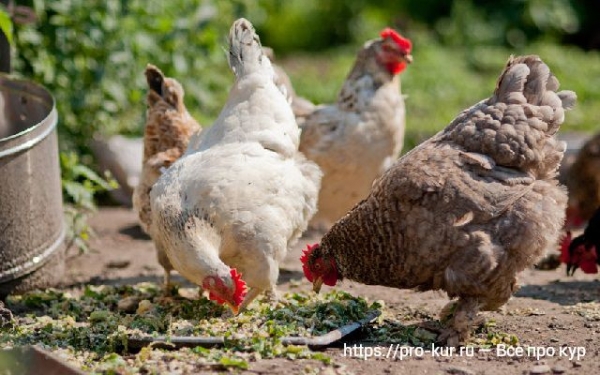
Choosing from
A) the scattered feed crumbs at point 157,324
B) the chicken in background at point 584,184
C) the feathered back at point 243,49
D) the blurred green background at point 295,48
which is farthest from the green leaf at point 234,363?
the chicken in background at point 584,184

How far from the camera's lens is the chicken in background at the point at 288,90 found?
5914mm

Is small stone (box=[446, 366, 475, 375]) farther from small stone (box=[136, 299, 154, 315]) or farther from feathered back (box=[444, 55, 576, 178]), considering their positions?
small stone (box=[136, 299, 154, 315])

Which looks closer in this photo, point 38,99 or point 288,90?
point 38,99

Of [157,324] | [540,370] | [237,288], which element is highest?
[237,288]

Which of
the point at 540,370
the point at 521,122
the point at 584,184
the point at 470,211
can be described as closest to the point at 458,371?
the point at 540,370

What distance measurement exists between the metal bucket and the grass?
3.98m

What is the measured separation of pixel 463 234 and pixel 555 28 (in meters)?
7.99

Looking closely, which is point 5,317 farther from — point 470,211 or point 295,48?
point 295,48

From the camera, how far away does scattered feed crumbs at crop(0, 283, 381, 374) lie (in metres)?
4.31

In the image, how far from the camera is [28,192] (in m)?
5.41

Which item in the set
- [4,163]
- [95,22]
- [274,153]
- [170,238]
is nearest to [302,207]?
[274,153]

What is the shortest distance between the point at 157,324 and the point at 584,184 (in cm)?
440

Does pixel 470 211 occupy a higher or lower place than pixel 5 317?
higher

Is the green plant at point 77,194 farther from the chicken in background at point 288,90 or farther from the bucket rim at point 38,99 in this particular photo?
the chicken in background at point 288,90
